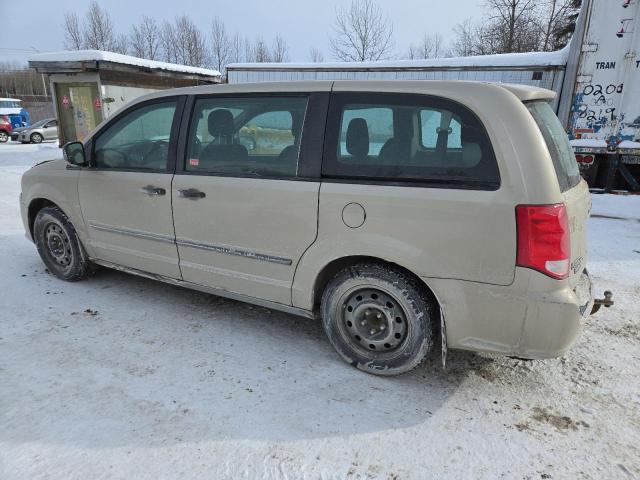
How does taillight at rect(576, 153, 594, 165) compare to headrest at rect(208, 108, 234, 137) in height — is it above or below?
below

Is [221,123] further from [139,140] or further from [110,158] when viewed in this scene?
[110,158]

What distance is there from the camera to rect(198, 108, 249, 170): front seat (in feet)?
10.4

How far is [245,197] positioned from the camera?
3010 mm

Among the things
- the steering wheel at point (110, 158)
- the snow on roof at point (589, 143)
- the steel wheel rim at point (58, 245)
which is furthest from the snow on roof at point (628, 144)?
the steel wheel rim at point (58, 245)

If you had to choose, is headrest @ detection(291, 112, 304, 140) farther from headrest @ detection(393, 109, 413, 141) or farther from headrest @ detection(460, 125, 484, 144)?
headrest @ detection(460, 125, 484, 144)

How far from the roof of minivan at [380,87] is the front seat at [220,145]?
18cm

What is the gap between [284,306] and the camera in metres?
3.12

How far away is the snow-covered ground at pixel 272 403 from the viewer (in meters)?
2.17

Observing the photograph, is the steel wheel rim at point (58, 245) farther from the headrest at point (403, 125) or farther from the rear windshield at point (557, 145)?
the rear windshield at point (557, 145)

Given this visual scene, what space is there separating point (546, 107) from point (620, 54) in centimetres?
618

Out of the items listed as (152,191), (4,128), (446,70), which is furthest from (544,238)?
(4,128)

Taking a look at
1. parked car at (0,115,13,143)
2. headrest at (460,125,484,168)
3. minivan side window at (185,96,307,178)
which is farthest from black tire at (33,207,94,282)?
parked car at (0,115,13,143)

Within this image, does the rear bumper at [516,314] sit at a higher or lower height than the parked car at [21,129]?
lower

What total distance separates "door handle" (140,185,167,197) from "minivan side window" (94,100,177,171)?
0.53 feet
